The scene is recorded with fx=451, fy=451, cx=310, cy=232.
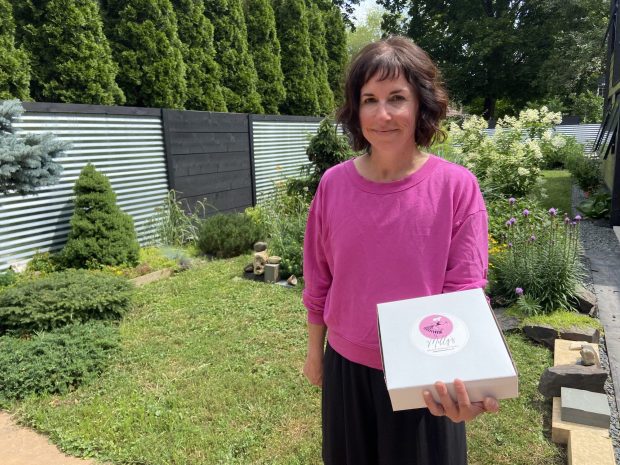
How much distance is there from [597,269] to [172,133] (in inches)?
230

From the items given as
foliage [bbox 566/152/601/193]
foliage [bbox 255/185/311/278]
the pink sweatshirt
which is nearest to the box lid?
the pink sweatshirt

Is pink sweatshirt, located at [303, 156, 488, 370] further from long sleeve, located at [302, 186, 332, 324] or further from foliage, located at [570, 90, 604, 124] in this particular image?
foliage, located at [570, 90, 604, 124]

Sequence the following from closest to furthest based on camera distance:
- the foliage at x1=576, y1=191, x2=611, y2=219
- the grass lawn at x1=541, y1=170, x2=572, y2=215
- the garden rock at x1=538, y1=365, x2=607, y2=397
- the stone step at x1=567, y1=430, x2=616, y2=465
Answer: the stone step at x1=567, y1=430, x2=616, y2=465
the garden rock at x1=538, y1=365, x2=607, y2=397
the foliage at x1=576, y1=191, x2=611, y2=219
the grass lawn at x1=541, y1=170, x2=572, y2=215

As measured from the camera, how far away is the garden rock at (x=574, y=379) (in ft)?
8.29

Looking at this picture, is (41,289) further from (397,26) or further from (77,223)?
(397,26)

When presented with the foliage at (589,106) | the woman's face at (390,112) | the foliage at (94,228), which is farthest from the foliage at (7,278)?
the foliage at (589,106)

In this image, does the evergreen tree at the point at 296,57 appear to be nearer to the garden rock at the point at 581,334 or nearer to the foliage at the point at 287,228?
the foliage at the point at 287,228

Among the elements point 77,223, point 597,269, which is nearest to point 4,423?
point 77,223

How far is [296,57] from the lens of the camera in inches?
435

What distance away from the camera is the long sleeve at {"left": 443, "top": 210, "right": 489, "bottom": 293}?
1161mm

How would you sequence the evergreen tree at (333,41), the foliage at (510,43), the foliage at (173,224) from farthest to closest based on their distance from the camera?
1. the foliage at (510,43)
2. the evergreen tree at (333,41)
3. the foliage at (173,224)

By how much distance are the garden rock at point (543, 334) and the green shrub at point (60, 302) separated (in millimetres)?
3331

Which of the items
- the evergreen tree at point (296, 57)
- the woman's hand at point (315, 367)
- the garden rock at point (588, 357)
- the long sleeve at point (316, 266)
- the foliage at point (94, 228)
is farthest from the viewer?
the evergreen tree at point (296, 57)

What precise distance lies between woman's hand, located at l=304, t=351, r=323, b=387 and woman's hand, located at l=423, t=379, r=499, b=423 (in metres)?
0.62
